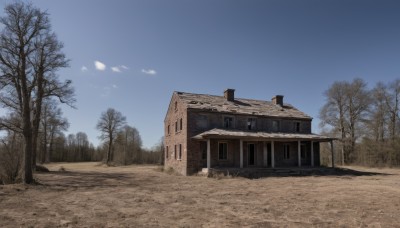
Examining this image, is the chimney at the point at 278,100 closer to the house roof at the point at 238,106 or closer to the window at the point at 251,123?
the house roof at the point at 238,106

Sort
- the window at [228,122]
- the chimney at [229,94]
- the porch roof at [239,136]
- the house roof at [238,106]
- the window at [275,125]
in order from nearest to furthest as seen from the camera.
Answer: the porch roof at [239,136] < the house roof at [238,106] < the window at [228,122] < the window at [275,125] < the chimney at [229,94]

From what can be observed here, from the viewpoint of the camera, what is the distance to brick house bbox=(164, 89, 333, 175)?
2447 centimetres

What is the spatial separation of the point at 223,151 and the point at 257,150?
3505mm

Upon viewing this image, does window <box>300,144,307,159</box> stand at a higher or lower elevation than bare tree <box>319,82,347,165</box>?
lower

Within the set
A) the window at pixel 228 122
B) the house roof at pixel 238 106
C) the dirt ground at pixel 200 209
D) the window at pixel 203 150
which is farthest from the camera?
the window at pixel 228 122

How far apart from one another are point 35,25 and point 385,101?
39.6m

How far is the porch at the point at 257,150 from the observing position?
23.8 m

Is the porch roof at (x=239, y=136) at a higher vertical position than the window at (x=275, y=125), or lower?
lower

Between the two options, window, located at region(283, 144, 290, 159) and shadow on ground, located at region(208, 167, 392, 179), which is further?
window, located at region(283, 144, 290, 159)

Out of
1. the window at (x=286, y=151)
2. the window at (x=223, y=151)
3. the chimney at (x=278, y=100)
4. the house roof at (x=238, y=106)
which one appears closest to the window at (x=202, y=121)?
the house roof at (x=238, y=106)

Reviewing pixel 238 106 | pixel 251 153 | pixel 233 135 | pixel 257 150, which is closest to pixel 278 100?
pixel 238 106

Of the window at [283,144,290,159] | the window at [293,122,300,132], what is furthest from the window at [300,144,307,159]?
the window at [283,144,290,159]

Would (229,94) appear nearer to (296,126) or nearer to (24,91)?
(296,126)

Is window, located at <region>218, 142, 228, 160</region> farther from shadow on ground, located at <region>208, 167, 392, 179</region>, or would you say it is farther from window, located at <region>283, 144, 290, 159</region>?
window, located at <region>283, 144, 290, 159</region>
